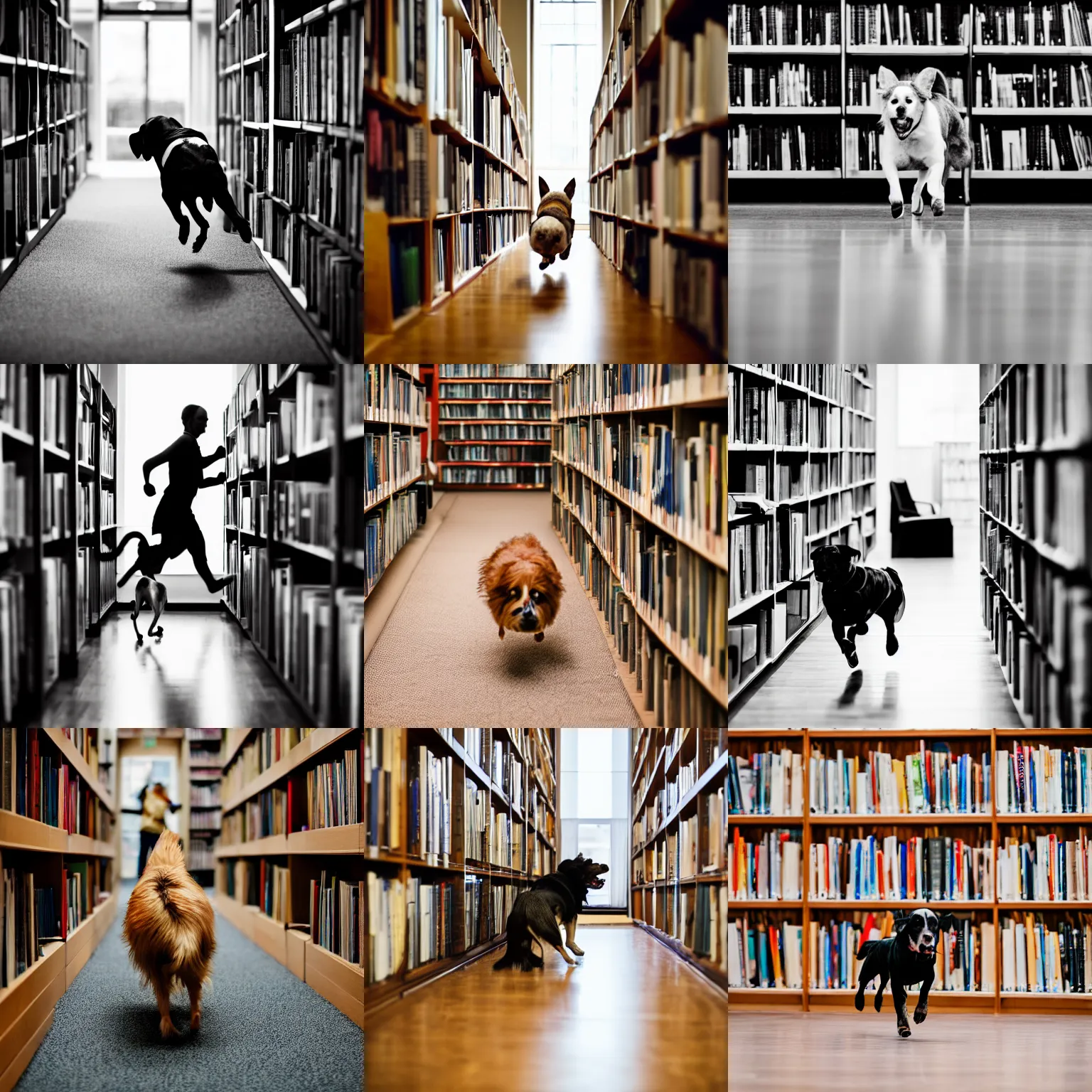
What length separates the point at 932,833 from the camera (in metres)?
4.11

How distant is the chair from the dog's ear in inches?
111

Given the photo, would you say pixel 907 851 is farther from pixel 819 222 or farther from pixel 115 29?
pixel 115 29

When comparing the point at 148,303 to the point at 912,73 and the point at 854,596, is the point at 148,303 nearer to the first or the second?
the point at 854,596

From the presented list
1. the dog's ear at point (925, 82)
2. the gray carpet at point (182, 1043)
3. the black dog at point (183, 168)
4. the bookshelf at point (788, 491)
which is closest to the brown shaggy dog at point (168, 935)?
the gray carpet at point (182, 1043)

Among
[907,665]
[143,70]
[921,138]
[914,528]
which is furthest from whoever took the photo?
[921,138]

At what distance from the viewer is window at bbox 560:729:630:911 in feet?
8.75

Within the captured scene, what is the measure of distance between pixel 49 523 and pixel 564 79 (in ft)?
4.85

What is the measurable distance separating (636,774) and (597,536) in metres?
0.64

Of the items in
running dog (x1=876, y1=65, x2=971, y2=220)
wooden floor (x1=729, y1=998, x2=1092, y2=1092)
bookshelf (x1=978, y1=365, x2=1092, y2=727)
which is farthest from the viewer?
running dog (x1=876, y1=65, x2=971, y2=220)

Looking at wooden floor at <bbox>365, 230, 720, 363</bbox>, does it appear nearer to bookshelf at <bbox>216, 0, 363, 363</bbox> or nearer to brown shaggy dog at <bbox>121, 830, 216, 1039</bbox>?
bookshelf at <bbox>216, 0, 363, 363</bbox>

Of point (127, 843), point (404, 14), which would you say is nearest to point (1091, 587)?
point (404, 14)

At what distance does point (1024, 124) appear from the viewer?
21.4ft

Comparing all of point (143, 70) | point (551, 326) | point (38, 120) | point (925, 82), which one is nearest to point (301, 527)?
point (551, 326)

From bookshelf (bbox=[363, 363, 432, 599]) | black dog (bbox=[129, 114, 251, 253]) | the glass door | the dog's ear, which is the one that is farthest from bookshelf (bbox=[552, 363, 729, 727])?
the dog's ear
